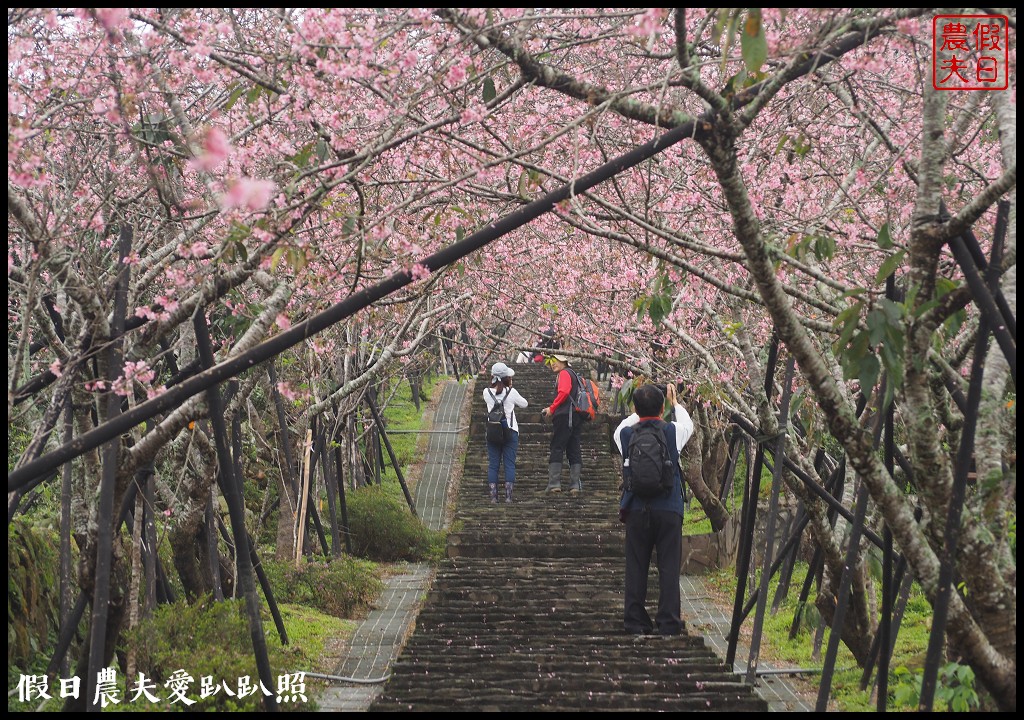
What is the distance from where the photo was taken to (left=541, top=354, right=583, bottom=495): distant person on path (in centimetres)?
1452

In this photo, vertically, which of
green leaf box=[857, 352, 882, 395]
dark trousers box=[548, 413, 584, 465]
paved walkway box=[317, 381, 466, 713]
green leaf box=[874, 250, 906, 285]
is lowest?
paved walkway box=[317, 381, 466, 713]

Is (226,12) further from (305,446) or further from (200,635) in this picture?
(305,446)

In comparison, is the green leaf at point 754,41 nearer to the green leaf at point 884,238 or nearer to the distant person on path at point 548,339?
the green leaf at point 884,238

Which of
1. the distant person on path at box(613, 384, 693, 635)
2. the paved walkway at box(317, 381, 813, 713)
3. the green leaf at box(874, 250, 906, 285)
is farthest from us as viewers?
the distant person on path at box(613, 384, 693, 635)

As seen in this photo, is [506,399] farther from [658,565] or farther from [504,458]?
[658,565]

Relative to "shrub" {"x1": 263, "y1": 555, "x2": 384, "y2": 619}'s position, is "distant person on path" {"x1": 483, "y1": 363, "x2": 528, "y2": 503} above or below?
above

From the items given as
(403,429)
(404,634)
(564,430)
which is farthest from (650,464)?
(403,429)

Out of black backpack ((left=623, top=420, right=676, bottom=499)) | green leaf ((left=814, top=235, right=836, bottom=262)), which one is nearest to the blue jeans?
black backpack ((left=623, top=420, right=676, bottom=499))

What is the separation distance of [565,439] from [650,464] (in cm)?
731

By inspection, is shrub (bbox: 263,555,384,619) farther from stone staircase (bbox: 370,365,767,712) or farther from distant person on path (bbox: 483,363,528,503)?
distant person on path (bbox: 483,363,528,503)

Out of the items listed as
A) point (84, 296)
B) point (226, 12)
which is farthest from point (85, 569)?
point (226, 12)

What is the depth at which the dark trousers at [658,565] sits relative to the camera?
772cm

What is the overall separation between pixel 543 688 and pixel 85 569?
268 centimetres

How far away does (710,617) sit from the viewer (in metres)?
10.7
